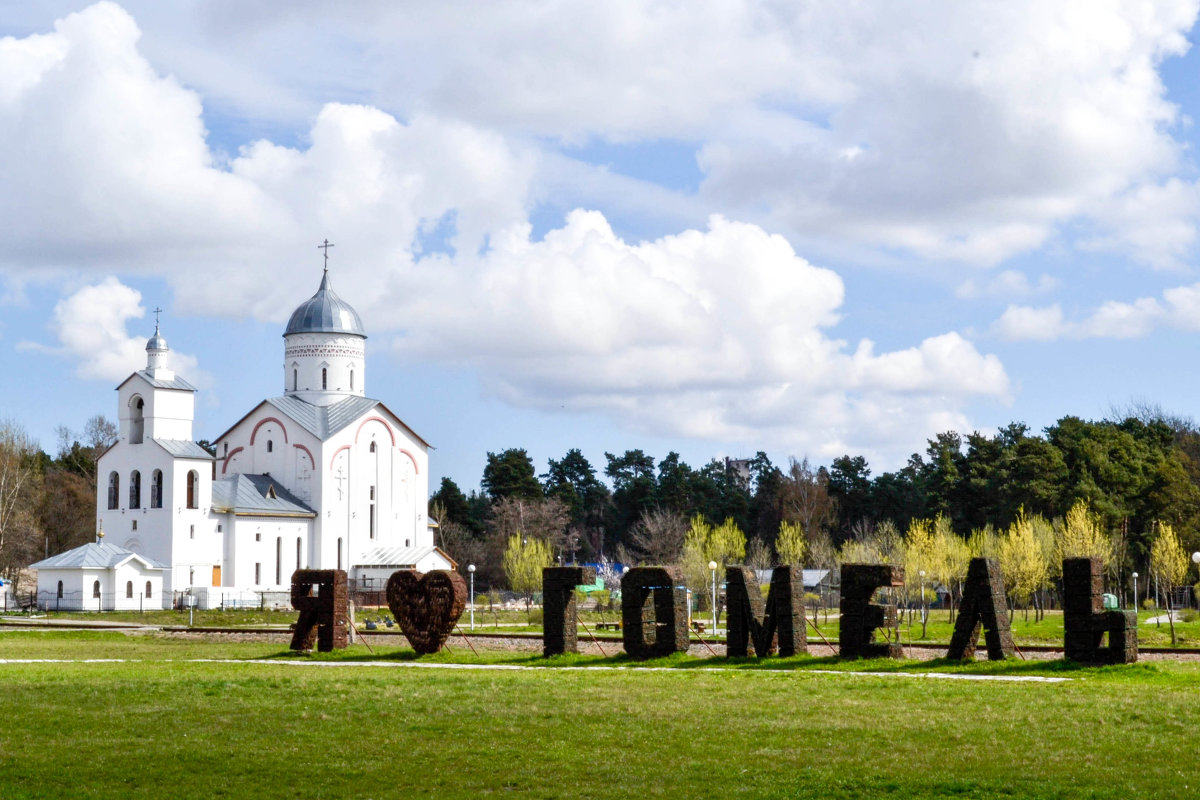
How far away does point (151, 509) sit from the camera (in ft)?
234

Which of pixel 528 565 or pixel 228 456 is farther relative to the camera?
pixel 228 456

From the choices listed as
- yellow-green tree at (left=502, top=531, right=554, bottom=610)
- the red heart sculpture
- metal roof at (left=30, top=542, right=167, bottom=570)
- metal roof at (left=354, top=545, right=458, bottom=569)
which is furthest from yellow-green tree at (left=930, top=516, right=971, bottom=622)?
metal roof at (left=30, top=542, right=167, bottom=570)

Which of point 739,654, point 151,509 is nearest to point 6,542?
point 151,509

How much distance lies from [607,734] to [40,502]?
8309 centimetres

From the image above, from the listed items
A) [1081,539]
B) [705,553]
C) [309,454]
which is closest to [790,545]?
[705,553]

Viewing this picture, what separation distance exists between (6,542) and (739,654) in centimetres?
6965

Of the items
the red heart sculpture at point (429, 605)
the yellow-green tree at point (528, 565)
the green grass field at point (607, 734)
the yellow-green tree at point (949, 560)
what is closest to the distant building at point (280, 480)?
the yellow-green tree at point (528, 565)

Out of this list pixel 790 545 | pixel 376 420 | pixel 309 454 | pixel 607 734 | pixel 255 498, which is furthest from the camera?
pixel 376 420

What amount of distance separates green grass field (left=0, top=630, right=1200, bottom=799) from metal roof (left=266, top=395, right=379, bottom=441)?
54.5 meters

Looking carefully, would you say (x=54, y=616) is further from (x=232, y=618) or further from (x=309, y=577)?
(x=309, y=577)

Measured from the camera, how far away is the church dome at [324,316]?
266 ft

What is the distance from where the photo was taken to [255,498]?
247 ft

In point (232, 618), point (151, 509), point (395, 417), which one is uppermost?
point (395, 417)

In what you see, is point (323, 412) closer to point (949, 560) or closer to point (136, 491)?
point (136, 491)
